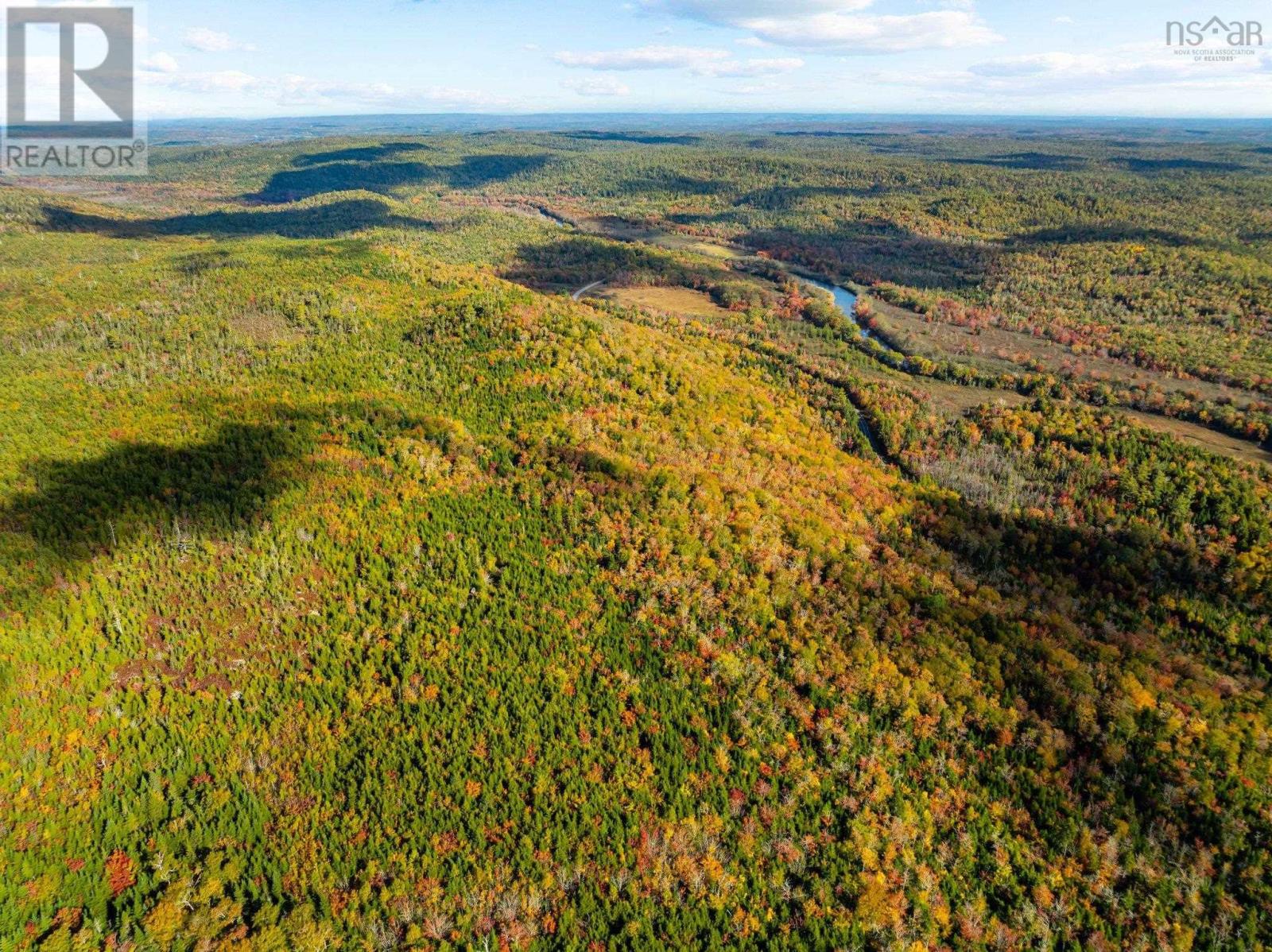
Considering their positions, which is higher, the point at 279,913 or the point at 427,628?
the point at 427,628

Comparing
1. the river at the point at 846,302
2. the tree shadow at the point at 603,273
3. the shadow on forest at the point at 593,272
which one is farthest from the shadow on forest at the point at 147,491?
the river at the point at 846,302

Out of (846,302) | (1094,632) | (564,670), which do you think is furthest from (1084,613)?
(846,302)

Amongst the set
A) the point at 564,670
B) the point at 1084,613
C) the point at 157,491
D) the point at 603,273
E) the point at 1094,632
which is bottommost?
the point at 1094,632

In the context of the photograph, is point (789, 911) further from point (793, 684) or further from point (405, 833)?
point (405, 833)

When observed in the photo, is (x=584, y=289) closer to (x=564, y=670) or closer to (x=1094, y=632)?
(x=1094, y=632)

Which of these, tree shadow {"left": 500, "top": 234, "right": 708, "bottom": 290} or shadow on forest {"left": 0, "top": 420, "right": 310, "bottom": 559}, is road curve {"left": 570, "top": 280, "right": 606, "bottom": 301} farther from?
shadow on forest {"left": 0, "top": 420, "right": 310, "bottom": 559}

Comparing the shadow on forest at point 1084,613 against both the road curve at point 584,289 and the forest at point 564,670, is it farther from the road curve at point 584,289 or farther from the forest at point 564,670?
the road curve at point 584,289

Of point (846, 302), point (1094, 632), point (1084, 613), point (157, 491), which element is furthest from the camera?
point (846, 302)

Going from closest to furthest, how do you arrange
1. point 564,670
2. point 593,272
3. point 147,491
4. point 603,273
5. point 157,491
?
point 564,670, point 147,491, point 157,491, point 593,272, point 603,273

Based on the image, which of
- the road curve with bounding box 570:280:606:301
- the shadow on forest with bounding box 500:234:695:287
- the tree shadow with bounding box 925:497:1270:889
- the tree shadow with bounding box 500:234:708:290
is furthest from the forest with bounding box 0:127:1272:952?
the shadow on forest with bounding box 500:234:695:287

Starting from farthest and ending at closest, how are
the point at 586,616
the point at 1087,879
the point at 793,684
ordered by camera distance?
1. the point at 586,616
2. the point at 793,684
3. the point at 1087,879

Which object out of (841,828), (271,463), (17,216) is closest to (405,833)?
(841,828)
